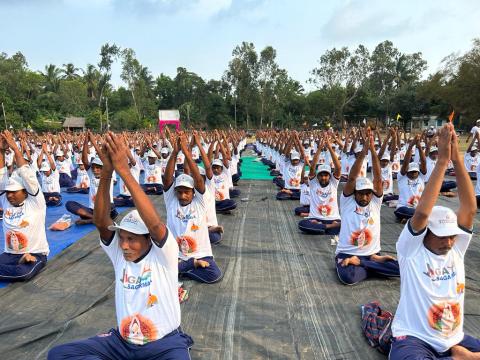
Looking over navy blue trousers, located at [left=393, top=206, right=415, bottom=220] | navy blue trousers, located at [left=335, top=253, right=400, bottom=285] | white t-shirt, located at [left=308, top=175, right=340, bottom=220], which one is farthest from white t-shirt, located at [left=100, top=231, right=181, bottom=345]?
navy blue trousers, located at [left=393, top=206, right=415, bottom=220]

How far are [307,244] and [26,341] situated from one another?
176 inches

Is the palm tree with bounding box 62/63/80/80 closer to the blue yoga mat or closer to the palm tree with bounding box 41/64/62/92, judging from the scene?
the palm tree with bounding box 41/64/62/92

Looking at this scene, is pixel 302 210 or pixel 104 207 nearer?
pixel 104 207

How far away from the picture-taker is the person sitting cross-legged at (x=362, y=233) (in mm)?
5070

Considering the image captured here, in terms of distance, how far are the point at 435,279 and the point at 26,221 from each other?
201 inches

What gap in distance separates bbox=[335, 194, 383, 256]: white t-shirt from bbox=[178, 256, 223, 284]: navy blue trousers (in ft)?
5.81

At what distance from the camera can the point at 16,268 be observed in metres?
5.21

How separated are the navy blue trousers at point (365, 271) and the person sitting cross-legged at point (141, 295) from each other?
8.51 ft

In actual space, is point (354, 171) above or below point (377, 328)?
above

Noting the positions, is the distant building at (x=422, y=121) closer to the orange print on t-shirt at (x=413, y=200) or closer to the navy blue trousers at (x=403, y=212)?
the orange print on t-shirt at (x=413, y=200)

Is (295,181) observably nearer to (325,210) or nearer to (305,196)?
(305,196)

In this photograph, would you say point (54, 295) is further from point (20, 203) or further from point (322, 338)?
point (322, 338)

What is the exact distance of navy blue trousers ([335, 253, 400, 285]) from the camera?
4.99 meters

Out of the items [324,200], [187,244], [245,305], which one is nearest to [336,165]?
[324,200]
